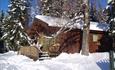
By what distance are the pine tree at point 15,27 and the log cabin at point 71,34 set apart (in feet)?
15.1

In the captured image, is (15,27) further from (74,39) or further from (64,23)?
(74,39)

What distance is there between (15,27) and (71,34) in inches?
478

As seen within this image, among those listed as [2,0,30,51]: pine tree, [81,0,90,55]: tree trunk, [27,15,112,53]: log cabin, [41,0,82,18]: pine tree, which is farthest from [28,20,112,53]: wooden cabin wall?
[2,0,30,51]: pine tree

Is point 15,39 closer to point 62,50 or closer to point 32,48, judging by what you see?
point 62,50

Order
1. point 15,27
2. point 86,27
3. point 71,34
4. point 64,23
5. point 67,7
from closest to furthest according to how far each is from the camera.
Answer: point 86,27 < point 71,34 < point 64,23 < point 67,7 < point 15,27

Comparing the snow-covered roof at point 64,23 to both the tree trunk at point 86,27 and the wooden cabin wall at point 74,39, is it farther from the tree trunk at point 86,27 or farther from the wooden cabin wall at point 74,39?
the tree trunk at point 86,27

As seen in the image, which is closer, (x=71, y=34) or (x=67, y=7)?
(x=71, y=34)

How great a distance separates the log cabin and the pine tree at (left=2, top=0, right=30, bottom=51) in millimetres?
4592

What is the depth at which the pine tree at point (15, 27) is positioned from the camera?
1574 inches

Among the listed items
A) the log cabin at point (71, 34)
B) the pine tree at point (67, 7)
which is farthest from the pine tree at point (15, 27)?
the pine tree at point (67, 7)

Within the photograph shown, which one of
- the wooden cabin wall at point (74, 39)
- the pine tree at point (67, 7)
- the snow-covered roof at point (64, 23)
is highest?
the pine tree at point (67, 7)

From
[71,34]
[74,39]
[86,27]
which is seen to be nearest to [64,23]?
[71,34]

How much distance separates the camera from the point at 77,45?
104 feet

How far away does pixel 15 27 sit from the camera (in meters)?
40.8
